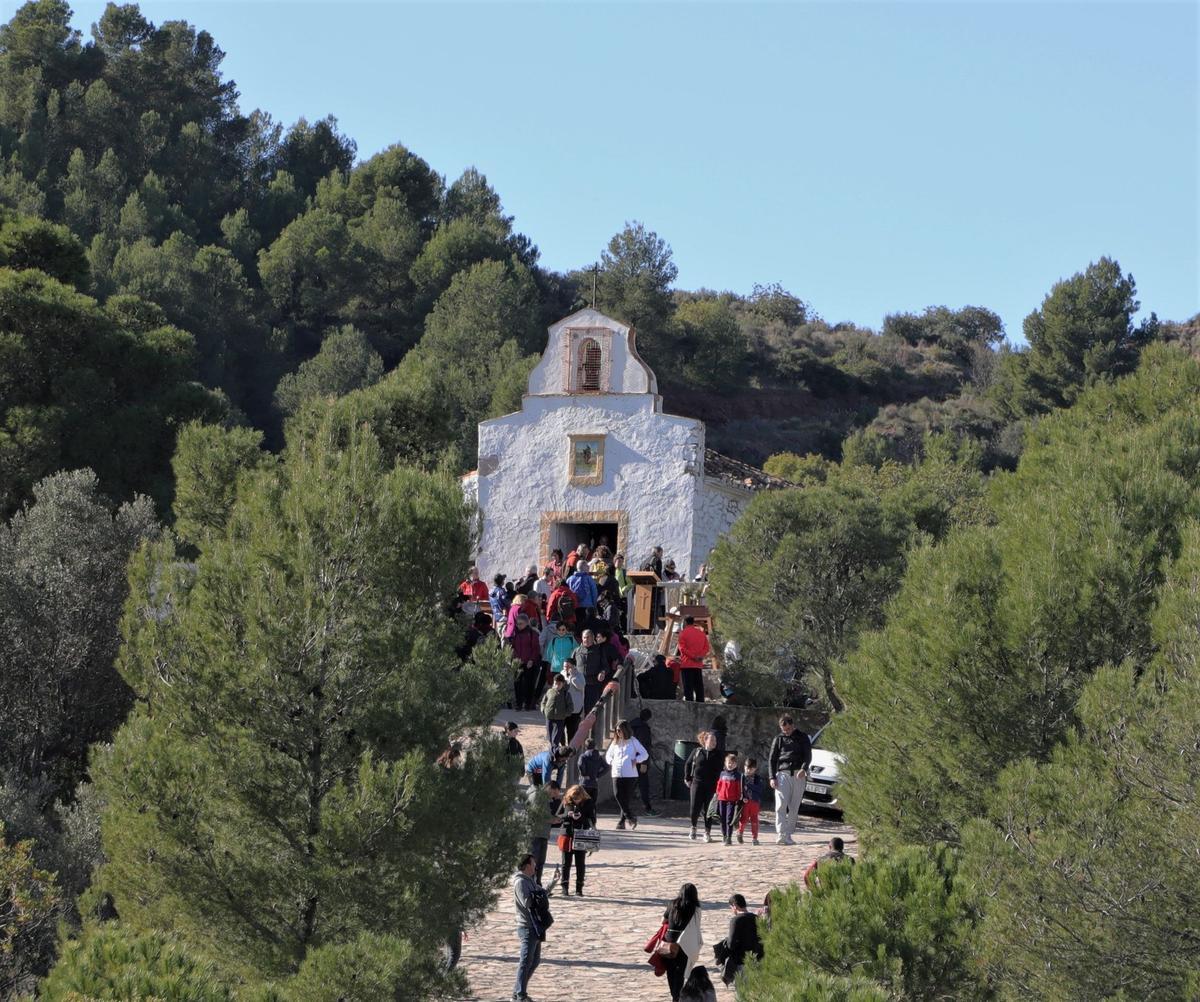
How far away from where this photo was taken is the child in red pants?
2080cm

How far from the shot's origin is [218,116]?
8012 cm

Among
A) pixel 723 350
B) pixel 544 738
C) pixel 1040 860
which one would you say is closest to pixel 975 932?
pixel 1040 860

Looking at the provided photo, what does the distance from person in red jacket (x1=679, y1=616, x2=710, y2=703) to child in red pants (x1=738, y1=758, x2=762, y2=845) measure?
214 inches

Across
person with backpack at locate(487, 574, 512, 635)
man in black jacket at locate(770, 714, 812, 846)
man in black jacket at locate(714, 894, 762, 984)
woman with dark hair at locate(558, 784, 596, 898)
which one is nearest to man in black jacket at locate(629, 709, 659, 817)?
man in black jacket at locate(770, 714, 812, 846)

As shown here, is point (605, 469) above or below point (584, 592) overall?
above

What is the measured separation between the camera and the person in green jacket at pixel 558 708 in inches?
866

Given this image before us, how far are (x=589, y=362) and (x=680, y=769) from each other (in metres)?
15.1

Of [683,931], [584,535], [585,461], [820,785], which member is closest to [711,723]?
[820,785]

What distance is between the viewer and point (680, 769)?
24.5m

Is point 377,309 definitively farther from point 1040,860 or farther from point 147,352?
point 1040,860

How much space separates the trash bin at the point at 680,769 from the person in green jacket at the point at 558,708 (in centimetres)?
248

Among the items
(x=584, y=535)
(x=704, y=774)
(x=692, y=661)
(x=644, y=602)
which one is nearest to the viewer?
(x=704, y=774)

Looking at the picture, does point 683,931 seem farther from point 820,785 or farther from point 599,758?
point 820,785

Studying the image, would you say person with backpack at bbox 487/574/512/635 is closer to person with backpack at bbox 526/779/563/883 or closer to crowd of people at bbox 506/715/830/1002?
crowd of people at bbox 506/715/830/1002
